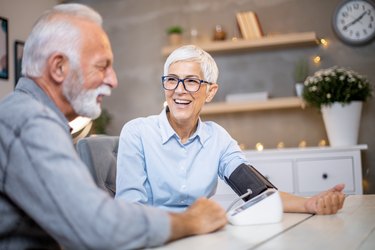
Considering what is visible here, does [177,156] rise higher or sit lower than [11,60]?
lower

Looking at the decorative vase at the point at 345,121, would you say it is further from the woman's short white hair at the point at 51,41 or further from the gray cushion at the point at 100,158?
the woman's short white hair at the point at 51,41

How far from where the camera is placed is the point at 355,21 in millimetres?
4160

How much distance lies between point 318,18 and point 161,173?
292cm

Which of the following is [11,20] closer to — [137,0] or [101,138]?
[137,0]

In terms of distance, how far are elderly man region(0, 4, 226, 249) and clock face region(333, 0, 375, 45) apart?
131 inches

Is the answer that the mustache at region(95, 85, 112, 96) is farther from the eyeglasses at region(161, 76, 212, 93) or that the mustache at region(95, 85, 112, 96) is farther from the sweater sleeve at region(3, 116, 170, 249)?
the eyeglasses at region(161, 76, 212, 93)

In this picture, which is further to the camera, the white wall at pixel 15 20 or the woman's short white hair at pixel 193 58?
the white wall at pixel 15 20

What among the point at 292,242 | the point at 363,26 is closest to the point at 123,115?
the point at 363,26

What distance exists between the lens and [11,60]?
440cm

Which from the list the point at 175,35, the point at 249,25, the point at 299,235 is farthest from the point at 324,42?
the point at 299,235

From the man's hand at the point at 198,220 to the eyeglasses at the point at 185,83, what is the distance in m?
0.85

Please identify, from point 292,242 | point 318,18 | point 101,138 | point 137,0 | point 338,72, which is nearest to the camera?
point 292,242

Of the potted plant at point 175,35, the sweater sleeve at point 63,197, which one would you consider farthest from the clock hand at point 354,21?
the sweater sleeve at point 63,197

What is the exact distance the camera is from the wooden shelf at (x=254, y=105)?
4.18m
